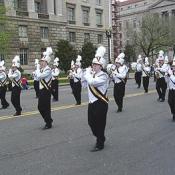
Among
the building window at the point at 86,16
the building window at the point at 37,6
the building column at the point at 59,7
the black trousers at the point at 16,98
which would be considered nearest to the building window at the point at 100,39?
the building window at the point at 86,16

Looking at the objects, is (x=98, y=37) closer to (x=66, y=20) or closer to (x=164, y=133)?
(x=66, y=20)

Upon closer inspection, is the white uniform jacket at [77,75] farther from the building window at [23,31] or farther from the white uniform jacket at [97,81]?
the building window at [23,31]

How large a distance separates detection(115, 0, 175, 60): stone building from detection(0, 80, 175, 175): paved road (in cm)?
9418

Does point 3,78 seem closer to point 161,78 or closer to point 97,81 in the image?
point 161,78

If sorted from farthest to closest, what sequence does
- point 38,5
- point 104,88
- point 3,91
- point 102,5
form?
point 102,5, point 38,5, point 3,91, point 104,88

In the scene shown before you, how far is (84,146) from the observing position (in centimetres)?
948

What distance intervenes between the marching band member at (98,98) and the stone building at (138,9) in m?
97.8

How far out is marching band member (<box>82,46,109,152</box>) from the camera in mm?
9180

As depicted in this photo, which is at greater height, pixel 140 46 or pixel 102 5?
pixel 102 5

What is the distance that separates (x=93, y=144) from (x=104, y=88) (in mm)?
1189

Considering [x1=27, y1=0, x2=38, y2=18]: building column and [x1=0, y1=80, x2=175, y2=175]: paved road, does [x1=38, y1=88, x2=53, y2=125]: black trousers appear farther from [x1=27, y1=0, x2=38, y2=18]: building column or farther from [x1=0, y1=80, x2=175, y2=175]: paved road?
[x1=27, y1=0, x2=38, y2=18]: building column

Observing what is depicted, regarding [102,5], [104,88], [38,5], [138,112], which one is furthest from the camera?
[102,5]

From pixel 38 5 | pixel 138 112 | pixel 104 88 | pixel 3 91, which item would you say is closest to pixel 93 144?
pixel 104 88

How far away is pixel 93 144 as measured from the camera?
31.7 feet
